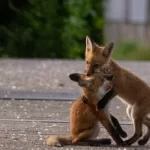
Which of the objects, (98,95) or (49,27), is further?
(49,27)

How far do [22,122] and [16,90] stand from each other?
2.54 m

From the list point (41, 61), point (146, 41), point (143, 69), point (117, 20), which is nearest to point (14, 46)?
point (41, 61)

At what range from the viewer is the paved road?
8.70 meters

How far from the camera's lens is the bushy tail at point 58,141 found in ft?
27.2

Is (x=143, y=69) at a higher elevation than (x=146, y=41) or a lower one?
higher

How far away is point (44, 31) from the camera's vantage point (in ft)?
59.6

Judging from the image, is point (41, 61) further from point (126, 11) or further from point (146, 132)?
point (126, 11)

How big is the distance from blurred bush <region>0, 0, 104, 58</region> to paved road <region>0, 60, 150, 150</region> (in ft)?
5.37

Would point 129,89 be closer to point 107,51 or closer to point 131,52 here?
point 107,51

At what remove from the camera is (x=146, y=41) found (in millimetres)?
22844

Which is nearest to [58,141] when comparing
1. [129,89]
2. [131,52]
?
[129,89]

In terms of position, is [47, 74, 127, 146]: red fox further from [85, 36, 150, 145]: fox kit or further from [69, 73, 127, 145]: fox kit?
[85, 36, 150, 145]: fox kit

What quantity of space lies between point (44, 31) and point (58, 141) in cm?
998

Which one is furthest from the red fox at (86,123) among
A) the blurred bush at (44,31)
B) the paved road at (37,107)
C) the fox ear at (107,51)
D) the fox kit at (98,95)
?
the blurred bush at (44,31)
